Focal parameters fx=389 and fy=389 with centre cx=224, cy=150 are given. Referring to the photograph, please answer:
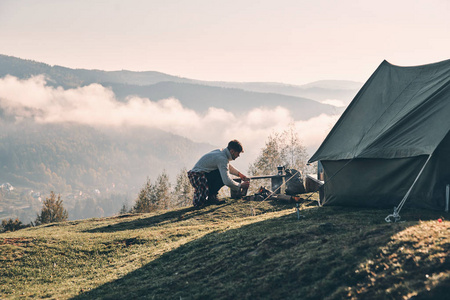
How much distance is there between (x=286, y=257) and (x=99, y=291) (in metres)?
3.48

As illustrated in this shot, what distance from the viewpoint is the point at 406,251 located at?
210 inches

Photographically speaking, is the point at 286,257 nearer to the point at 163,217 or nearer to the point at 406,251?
the point at 406,251

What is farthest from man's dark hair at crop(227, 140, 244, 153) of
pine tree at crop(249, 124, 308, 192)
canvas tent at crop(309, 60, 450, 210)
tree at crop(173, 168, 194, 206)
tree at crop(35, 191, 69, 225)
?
tree at crop(173, 168, 194, 206)

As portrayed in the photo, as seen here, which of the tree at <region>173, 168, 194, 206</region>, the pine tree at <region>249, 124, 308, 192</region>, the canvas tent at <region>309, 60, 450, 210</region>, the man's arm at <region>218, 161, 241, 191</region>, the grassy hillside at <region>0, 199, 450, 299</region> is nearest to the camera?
the grassy hillside at <region>0, 199, 450, 299</region>

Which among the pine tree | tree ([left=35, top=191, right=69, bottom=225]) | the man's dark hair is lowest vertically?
tree ([left=35, top=191, right=69, bottom=225])

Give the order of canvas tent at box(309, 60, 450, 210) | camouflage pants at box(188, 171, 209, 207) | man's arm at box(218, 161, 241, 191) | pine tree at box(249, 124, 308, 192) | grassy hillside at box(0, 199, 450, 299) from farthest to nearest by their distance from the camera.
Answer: pine tree at box(249, 124, 308, 192) < camouflage pants at box(188, 171, 209, 207) < man's arm at box(218, 161, 241, 191) < canvas tent at box(309, 60, 450, 210) < grassy hillside at box(0, 199, 450, 299)

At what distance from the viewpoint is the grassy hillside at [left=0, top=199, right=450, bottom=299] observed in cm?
496

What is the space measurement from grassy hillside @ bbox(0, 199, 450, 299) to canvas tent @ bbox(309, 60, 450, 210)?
2.00ft

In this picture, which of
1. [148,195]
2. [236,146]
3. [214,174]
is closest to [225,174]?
[214,174]

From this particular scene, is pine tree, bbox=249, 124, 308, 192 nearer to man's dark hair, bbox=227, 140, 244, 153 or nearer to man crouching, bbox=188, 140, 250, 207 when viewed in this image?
man crouching, bbox=188, 140, 250, 207

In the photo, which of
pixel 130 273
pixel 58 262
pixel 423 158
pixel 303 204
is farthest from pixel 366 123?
pixel 58 262

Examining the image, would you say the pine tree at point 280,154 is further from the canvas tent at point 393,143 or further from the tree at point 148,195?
the canvas tent at point 393,143

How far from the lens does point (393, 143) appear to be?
31.5 feet

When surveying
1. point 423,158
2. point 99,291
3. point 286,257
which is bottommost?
point 99,291
